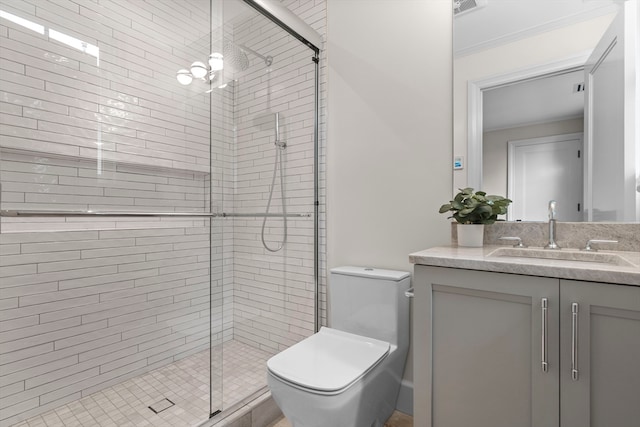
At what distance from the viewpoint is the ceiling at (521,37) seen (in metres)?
1.38

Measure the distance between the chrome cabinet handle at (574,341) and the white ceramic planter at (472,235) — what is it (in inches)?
21.8

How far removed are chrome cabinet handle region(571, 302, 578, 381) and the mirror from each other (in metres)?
0.65

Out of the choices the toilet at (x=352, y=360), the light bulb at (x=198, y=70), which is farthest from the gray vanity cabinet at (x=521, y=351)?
the light bulb at (x=198, y=70)

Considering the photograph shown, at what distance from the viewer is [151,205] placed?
1887 millimetres

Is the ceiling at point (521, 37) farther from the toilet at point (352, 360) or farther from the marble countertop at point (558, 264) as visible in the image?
the toilet at point (352, 360)

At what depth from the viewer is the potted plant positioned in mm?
1416

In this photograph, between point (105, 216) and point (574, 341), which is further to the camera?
point (105, 216)

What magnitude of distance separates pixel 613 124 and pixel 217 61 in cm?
192

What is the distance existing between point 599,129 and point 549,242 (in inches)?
20.4

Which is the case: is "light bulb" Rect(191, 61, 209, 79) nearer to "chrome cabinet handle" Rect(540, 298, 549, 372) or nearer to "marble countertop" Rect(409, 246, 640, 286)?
"marble countertop" Rect(409, 246, 640, 286)

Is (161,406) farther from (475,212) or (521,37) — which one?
(521,37)

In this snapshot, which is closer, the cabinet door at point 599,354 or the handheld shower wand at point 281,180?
the cabinet door at point 599,354

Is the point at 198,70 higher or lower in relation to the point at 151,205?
higher

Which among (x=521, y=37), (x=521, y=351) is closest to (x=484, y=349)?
(x=521, y=351)
